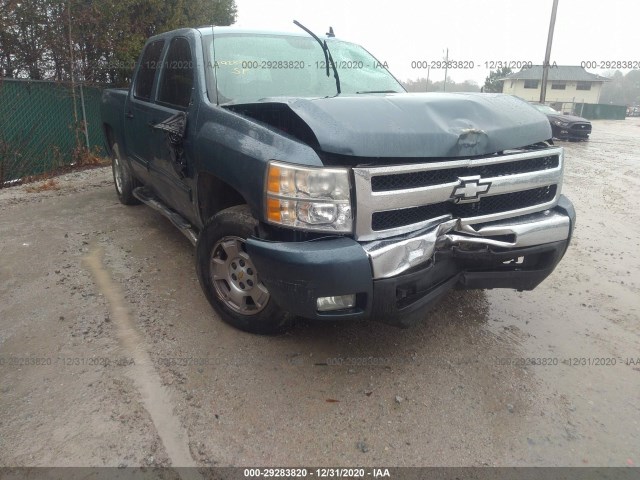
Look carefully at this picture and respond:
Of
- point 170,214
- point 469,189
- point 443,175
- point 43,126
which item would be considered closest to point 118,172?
point 170,214

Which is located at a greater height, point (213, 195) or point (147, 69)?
point (147, 69)

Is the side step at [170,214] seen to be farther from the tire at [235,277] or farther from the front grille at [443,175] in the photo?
the front grille at [443,175]

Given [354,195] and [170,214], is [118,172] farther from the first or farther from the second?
[354,195]

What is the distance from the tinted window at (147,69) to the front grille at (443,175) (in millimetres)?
2947

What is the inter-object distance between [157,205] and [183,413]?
8.75 ft

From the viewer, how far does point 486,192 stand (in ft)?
8.79

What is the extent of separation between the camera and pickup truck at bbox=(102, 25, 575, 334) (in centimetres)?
238

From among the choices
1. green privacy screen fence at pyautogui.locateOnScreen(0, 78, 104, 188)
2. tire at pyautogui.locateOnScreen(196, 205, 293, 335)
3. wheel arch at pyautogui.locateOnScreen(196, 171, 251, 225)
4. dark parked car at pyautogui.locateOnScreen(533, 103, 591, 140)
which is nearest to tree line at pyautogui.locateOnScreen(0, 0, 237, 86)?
green privacy screen fence at pyautogui.locateOnScreen(0, 78, 104, 188)

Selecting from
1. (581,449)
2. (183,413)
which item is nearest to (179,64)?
(183,413)

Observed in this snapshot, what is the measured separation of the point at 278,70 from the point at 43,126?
7.51m

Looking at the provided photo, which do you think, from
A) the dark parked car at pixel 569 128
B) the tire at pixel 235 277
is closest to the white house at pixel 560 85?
the dark parked car at pixel 569 128

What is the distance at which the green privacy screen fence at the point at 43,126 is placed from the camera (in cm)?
836

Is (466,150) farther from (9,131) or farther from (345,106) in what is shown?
(9,131)

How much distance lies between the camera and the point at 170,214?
4.28 m
